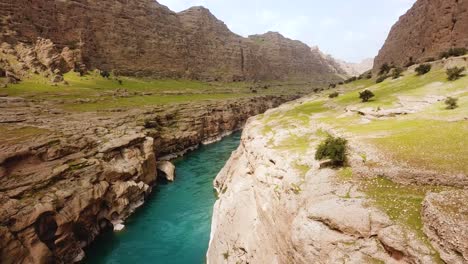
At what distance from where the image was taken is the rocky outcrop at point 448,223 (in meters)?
9.49

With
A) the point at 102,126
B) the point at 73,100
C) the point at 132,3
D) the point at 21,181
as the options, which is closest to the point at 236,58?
the point at 132,3

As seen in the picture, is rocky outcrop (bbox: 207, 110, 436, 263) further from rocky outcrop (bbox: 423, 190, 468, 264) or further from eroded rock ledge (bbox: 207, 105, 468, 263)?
rocky outcrop (bbox: 423, 190, 468, 264)

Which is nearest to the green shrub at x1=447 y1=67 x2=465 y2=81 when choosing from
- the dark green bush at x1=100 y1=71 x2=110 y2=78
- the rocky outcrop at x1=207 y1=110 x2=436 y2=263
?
the rocky outcrop at x1=207 y1=110 x2=436 y2=263

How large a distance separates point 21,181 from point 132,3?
128m

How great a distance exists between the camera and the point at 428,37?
62219 mm

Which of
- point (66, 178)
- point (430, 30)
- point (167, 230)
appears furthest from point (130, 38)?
point (167, 230)

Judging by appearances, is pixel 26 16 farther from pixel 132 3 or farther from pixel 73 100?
pixel 73 100

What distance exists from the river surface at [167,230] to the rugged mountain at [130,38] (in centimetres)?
7089

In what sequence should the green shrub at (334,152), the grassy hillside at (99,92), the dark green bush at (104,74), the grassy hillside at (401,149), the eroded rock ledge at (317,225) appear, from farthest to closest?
the dark green bush at (104,74), the grassy hillside at (99,92), the green shrub at (334,152), the grassy hillside at (401,149), the eroded rock ledge at (317,225)

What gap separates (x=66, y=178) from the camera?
1280 inches

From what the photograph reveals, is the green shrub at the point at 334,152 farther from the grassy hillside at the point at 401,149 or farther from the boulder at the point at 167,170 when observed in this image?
the boulder at the point at 167,170

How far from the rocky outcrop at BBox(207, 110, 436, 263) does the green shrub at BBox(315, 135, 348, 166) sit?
2.63 feet

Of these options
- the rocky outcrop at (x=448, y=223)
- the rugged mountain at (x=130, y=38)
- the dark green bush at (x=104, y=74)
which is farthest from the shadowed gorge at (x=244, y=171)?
the dark green bush at (x=104, y=74)

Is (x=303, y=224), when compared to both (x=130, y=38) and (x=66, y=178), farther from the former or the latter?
(x=130, y=38)
